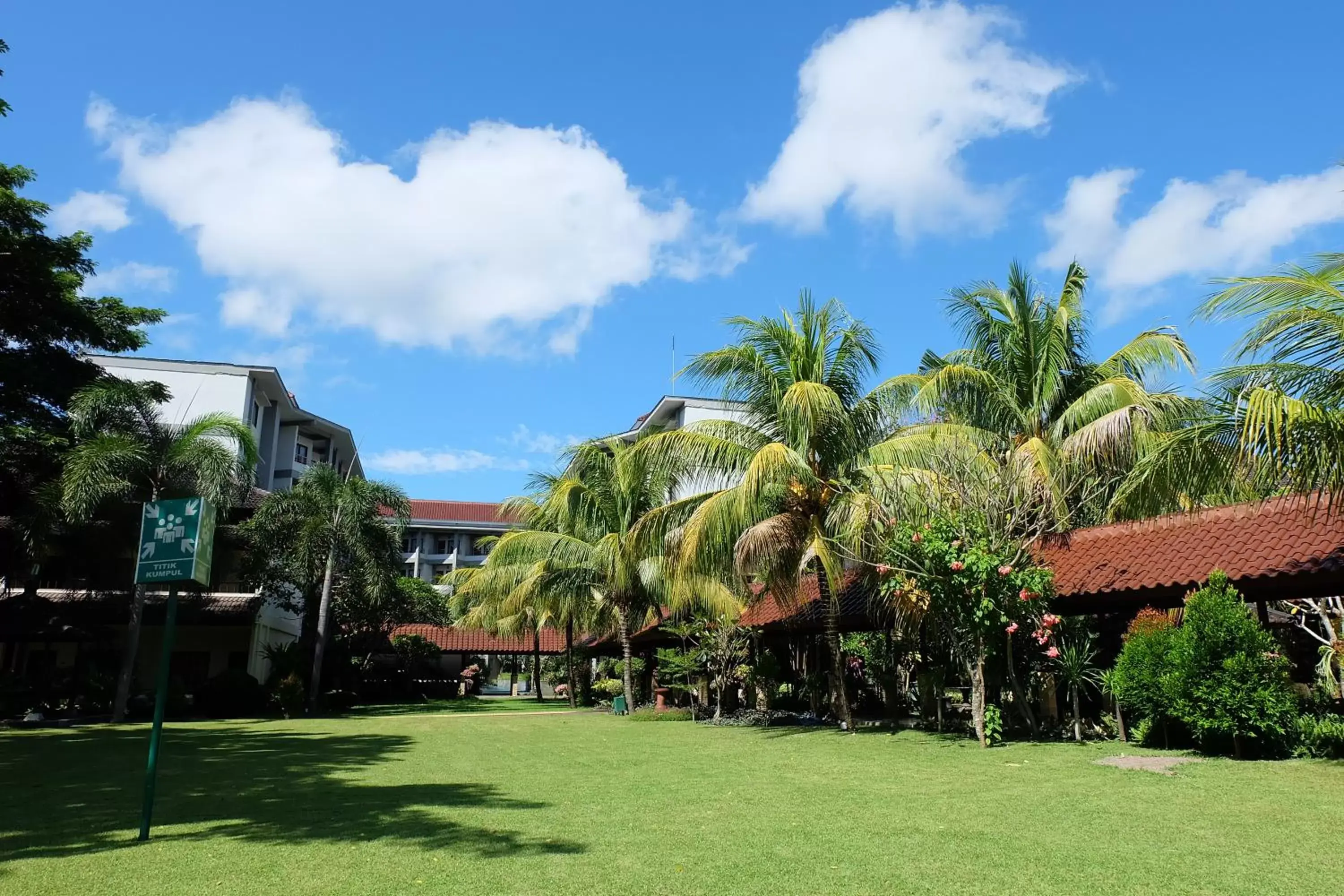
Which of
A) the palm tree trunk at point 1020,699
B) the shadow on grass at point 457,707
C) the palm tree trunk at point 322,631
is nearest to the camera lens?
the palm tree trunk at point 1020,699

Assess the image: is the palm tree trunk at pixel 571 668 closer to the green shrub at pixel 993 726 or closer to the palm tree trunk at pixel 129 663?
the palm tree trunk at pixel 129 663

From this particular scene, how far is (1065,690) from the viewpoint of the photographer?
1382 centimetres

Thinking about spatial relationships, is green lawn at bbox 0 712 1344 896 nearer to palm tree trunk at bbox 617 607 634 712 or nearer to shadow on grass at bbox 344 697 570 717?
palm tree trunk at bbox 617 607 634 712

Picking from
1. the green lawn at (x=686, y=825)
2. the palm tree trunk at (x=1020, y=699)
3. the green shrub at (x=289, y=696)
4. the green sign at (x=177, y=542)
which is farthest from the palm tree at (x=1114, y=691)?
the green shrub at (x=289, y=696)

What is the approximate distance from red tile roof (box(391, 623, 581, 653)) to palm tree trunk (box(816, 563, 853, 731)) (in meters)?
30.0

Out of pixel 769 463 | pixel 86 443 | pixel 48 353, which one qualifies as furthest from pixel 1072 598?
pixel 48 353

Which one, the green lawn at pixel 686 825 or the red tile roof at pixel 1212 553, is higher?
the red tile roof at pixel 1212 553

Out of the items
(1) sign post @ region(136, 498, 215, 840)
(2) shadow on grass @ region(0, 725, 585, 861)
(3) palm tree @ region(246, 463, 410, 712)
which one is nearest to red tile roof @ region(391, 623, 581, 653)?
(3) palm tree @ region(246, 463, 410, 712)

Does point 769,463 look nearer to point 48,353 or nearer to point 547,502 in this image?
point 547,502

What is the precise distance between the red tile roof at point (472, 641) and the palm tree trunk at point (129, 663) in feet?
74.7

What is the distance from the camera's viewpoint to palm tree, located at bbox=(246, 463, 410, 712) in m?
26.0

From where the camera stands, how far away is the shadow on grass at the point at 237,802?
696cm

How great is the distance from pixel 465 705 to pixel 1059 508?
26.9 meters

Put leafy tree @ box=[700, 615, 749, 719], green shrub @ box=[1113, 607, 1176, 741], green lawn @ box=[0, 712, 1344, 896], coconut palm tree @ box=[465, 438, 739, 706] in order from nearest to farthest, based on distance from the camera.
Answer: green lawn @ box=[0, 712, 1344, 896], green shrub @ box=[1113, 607, 1176, 741], leafy tree @ box=[700, 615, 749, 719], coconut palm tree @ box=[465, 438, 739, 706]
